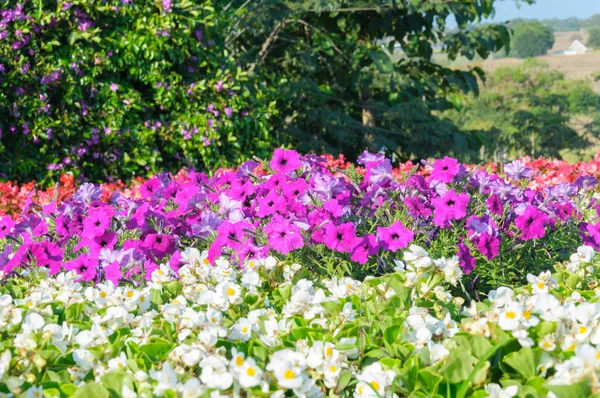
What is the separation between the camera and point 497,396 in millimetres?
1606

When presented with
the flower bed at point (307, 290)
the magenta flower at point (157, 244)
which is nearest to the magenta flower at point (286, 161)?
the flower bed at point (307, 290)

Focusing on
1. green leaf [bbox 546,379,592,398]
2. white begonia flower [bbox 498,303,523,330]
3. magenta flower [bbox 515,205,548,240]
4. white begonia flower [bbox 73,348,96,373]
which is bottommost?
magenta flower [bbox 515,205,548,240]

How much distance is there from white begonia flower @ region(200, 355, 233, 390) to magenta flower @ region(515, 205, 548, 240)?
1.73m

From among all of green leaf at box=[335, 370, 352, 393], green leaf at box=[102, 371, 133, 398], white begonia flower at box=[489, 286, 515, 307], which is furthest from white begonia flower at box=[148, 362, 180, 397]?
white begonia flower at box=[489, 286, 515, 307]

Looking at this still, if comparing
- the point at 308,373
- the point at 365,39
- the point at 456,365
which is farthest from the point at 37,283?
the point at 365,39

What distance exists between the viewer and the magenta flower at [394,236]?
114 inches

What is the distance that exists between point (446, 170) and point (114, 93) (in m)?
4.20

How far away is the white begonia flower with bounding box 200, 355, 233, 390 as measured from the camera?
1.59 metres

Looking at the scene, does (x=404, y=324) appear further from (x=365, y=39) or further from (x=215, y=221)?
(x=365, y=39)

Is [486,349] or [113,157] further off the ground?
[486,349]

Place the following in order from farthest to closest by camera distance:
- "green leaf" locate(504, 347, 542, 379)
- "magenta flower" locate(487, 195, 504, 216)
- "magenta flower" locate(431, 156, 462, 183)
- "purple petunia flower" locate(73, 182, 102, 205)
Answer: "purple petunia flower" locate(73, 182, 102, 205) < "magenta flower" locate(431, 156, 462, 183) < "magenta flower" locate(487, 195, 504, 216) < "green leaf" locate(504, 347, 542, 379)

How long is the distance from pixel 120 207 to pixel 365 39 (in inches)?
320

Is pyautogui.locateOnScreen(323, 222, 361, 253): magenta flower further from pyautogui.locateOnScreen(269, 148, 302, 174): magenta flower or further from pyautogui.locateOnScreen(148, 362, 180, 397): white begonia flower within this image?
pyautogui.locateOnScreen(148, 362, 180, 397): white begonia flower

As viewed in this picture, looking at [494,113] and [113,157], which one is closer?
[113,157]
